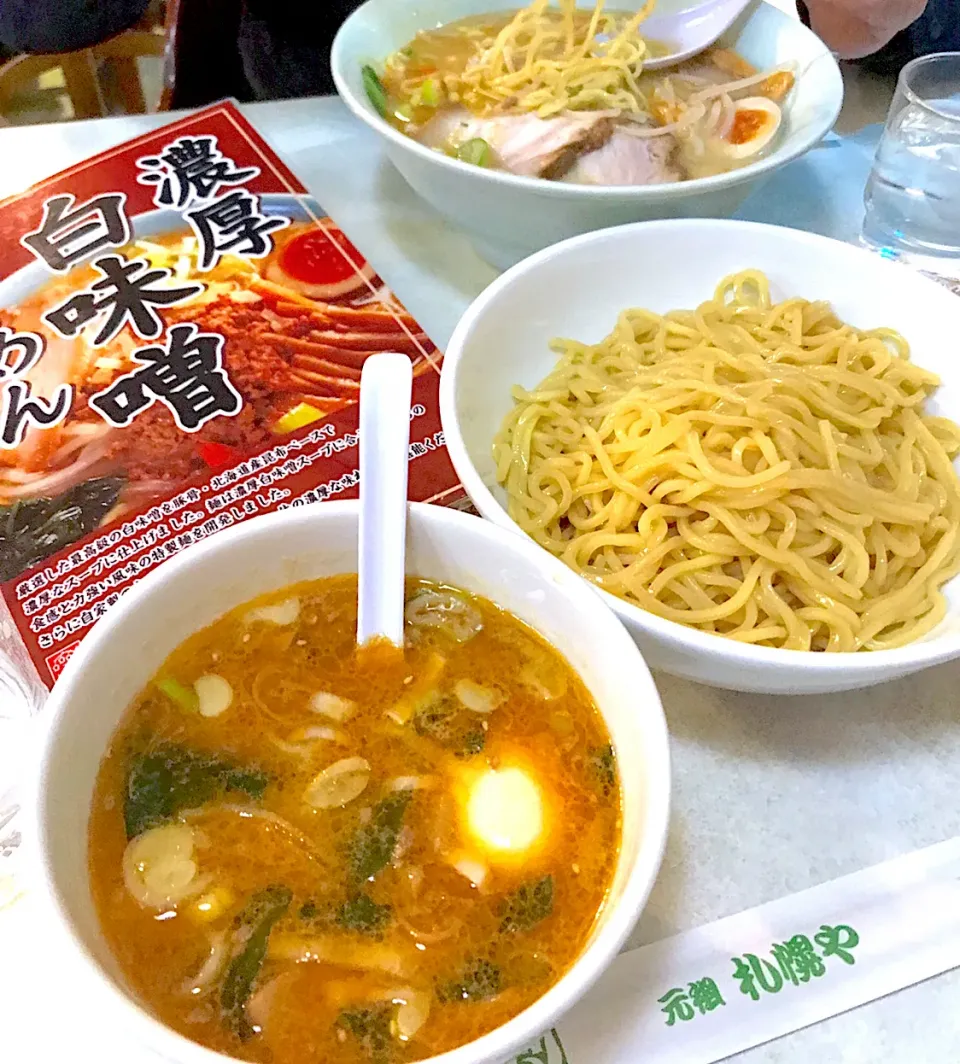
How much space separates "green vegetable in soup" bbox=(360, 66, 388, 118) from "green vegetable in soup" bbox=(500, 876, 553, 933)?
Result: 125 centimetres

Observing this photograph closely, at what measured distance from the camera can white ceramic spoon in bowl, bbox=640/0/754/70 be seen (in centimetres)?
167

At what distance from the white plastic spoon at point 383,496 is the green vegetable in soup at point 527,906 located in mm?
249

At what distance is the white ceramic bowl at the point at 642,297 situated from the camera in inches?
44.8

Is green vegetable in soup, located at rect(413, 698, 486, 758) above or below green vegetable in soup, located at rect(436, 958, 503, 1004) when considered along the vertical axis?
above

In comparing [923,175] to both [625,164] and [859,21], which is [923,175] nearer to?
[859,21]

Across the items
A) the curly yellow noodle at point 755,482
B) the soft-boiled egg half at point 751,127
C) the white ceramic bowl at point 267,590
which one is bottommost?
the curly yellow noodle at point 755,482

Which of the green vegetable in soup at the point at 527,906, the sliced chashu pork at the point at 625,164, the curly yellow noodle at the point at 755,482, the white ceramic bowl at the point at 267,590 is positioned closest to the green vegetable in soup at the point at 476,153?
the sliced chashu pork at the point at 625,164

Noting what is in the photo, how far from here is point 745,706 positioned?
103 cm

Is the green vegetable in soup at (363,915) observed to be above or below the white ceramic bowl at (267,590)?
below

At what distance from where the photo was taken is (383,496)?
2.74ft

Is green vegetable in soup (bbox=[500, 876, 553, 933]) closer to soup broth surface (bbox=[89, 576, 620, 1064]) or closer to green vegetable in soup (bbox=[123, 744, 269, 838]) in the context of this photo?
soup broth surface (bbox=[89, 576, 620, 1064])

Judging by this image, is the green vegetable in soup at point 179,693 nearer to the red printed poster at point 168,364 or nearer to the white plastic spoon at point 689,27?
the red printed poster at point 168,364

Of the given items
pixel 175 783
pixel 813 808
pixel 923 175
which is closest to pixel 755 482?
pixel 813 808

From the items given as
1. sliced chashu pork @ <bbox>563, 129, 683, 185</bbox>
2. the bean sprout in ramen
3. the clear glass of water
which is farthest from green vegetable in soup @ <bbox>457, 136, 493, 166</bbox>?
the clear glass of water
